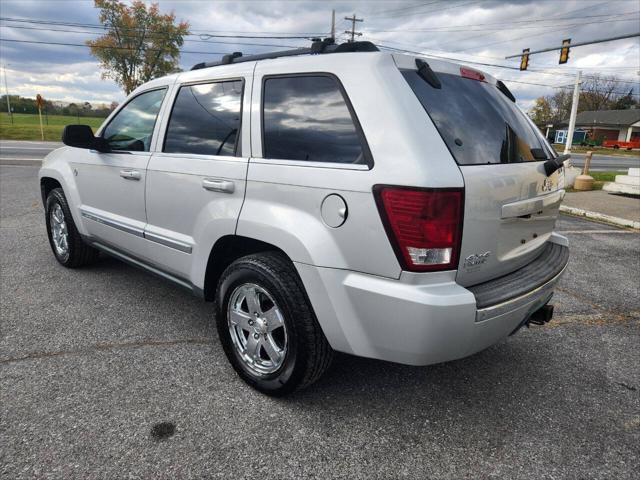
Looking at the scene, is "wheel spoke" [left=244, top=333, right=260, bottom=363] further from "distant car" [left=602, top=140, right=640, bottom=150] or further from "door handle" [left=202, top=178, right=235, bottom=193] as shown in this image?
"distant car" [left=602, top=140, right=640, bottom=150]

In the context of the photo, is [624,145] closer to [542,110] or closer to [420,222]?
[542,110]

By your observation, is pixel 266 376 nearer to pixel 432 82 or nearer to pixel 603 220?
pixel 432 82


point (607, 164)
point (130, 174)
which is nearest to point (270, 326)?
point (130, 174)

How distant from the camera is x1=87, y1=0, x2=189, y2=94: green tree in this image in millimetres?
41656

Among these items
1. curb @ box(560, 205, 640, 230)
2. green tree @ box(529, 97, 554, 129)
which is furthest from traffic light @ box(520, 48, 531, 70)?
green tree @ box(529, 97, 554, 129)

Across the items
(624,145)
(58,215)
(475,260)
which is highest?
(475,260)

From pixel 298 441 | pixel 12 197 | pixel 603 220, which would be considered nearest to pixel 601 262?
pixel 603 220

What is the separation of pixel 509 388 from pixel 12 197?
9.24 meters

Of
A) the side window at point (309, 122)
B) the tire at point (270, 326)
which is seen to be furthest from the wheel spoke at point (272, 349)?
the side window at point (309, 122)

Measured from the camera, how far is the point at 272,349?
2553 mm

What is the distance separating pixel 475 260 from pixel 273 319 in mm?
1091

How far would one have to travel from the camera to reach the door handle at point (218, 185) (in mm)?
2617

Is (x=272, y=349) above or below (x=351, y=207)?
below

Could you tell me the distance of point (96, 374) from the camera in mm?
2766
